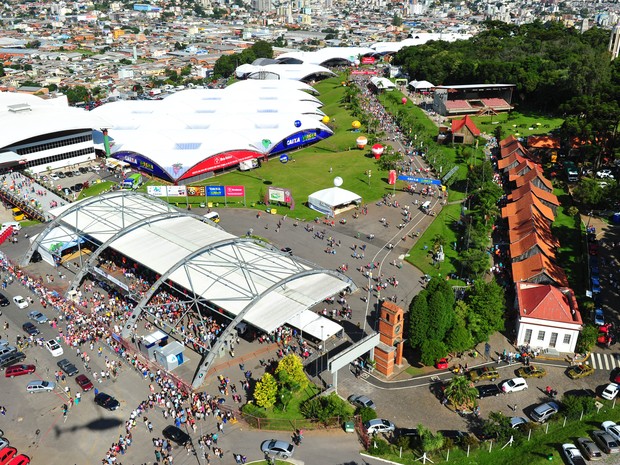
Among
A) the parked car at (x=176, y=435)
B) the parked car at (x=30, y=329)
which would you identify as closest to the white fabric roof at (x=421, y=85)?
the parked car at (x=30, y=329)

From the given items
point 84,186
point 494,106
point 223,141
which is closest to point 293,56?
point 494,106

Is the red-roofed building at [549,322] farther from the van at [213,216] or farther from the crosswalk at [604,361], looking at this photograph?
the van at [213,216]

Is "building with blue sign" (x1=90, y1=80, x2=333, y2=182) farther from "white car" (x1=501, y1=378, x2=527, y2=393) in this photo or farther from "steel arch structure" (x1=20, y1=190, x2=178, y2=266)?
"white car" (x1=501, y1=378, x2=527, y2=393)

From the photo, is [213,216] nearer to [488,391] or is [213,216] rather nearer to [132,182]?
[132,182]

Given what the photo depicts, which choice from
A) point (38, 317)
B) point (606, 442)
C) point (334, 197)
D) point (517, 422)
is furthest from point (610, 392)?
point (38, 317)

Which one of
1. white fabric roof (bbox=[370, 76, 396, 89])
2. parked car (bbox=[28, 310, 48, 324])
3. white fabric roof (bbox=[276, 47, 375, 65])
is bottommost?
parked car (bbox=[28, 310, 48, 324])

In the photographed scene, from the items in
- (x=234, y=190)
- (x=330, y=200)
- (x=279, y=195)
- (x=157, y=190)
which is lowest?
(x=157, y=190)

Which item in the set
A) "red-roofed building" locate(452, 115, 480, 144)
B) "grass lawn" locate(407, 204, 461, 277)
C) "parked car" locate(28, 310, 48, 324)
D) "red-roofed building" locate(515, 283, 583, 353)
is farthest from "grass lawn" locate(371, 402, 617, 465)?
"red-roofed building" locate(452, 115, 480, 144)
